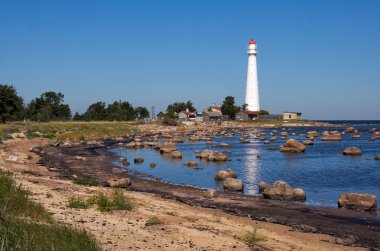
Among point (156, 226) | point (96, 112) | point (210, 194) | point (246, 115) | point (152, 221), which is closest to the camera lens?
point (156, 226)

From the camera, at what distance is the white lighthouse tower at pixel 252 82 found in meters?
142

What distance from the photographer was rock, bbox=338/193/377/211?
20.0 m

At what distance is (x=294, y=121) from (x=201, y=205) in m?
144

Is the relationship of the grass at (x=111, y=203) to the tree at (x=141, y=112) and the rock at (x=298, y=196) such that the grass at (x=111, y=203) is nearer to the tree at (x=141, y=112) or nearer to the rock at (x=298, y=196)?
the rock at (x=298, y=196)

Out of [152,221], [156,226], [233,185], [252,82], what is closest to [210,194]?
[233,185]

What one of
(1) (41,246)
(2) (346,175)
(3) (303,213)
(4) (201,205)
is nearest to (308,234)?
(3) (303,213)

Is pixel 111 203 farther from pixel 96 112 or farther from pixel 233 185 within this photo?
pixel 96 112

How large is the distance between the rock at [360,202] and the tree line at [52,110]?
73.0 metres

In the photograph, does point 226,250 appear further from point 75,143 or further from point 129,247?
point 75,143

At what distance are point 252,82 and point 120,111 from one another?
4273 centimetres

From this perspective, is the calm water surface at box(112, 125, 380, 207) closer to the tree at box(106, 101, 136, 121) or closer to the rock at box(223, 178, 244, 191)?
the rock at box(223, 178, 244, 191)

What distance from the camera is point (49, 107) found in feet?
371

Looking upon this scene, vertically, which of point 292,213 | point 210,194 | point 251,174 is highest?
point 210,194

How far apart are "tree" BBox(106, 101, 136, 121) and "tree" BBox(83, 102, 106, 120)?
4.89 ft
